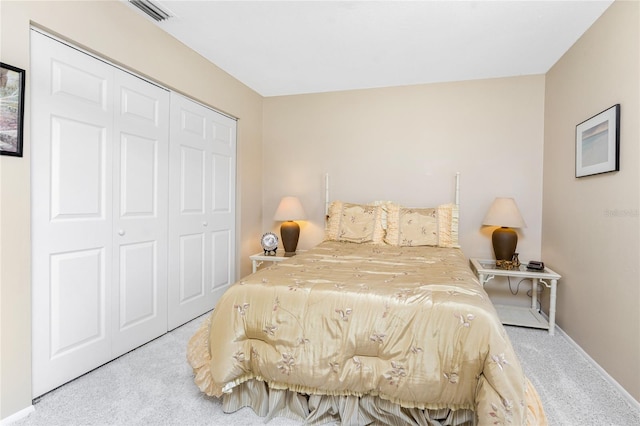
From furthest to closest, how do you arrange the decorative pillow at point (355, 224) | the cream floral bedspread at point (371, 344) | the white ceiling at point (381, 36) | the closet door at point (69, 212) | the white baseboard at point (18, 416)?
the decorative pillow at point (355, 224), the white ceiling at point (381, 36), the closet door at point (69, 212), the white baseboard at point (18, 416), the cream floral bedspread at point (371, 344)

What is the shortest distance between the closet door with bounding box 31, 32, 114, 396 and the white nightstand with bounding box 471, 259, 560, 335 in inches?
118

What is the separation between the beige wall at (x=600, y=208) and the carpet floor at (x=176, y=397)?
181mm

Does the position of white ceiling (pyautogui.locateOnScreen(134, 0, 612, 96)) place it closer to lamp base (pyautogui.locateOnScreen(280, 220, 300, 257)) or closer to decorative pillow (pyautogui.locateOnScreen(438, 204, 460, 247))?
decorative pillow (pyautogui.locateOnScreen(438, 204, 460, 247))

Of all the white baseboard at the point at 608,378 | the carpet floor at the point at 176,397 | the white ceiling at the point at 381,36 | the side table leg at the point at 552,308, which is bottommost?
the carpet floor at the point at 176,397

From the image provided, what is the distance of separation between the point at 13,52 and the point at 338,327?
6.90ft

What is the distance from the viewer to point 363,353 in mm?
1518

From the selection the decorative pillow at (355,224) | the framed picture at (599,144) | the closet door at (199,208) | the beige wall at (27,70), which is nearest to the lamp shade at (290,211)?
the decorative pillow at (355,224)

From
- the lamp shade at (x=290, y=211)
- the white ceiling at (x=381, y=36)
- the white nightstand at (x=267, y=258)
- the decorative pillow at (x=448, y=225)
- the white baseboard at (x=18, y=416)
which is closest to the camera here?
the white baseboard at (x=18, y=416)

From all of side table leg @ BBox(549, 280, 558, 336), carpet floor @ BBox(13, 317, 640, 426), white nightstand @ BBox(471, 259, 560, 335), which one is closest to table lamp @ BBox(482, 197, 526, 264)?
white nightstand @ BBox(471, 259, 560, 335)

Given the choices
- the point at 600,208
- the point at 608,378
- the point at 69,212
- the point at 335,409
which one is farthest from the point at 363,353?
the point at 600,208

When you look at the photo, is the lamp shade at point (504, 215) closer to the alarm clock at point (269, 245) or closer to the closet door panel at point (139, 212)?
the alarm clock at point (269, 245)

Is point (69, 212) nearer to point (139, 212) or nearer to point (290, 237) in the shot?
point (139, 212)

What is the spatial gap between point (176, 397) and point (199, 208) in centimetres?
170

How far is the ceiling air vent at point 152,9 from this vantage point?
2.15 metres
